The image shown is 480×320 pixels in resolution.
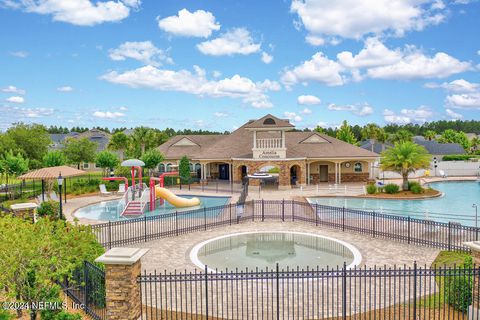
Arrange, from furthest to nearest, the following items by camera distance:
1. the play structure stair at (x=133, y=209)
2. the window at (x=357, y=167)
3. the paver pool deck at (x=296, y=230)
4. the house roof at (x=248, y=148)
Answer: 1. the window at (x=357, y=167)
2. the house roof at (x=248, y=148)
3. the play structure stair at (x=133, y=209)
4. the paver pool deck at (x=296, y=230)

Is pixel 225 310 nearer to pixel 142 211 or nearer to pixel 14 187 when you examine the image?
pixel 142 211

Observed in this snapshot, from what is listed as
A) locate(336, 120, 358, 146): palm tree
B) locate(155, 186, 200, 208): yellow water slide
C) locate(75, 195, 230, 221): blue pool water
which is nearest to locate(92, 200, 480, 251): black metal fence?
locate(75, 195, 230, 221): blue pool water

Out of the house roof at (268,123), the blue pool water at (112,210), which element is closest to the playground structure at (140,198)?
the blue pool water at (112,210)

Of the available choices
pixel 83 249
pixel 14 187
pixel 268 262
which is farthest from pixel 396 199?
pixel 14 187

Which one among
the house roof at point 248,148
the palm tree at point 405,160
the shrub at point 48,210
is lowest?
the shrub at point 48,210

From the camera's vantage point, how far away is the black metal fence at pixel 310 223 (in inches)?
640

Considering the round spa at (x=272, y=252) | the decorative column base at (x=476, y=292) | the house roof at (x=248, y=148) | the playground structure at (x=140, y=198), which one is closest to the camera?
the decorative column base at (x=476, y=292)

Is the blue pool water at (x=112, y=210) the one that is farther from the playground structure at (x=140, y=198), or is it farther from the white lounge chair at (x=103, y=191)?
the white lounge chair at (x=103, y=191)

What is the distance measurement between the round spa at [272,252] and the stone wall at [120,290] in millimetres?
5394

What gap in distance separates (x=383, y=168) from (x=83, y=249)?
95.2 ft

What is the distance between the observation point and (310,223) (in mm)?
20594

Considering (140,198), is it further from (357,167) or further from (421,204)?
(357,167)

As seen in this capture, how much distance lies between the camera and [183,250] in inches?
626

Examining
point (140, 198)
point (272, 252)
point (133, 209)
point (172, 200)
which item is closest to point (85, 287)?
point (272, 252)
